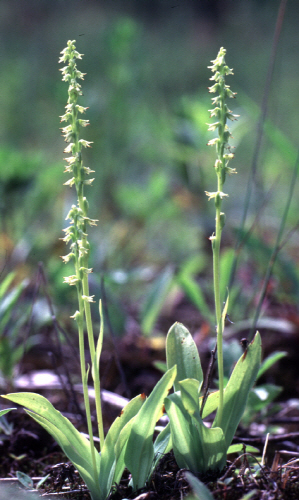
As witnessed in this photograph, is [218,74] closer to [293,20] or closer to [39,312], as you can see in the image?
[39,312]

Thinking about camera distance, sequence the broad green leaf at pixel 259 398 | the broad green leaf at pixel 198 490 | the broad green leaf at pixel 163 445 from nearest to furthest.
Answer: the broad green leaf at pixel 198 490, the broad green leaf at pixel 163 445, the broad green leaf at pixel 259 398

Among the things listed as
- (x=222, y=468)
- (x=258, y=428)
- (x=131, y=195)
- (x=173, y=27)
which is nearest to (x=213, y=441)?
(x=222, y=468)

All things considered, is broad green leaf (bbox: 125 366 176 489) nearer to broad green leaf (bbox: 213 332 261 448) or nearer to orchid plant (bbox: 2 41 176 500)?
orchid plant (bbox: 2 41 176 500)

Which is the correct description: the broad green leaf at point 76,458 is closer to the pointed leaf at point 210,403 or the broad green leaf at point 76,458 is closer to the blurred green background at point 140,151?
the pointed leaf at point 210,403

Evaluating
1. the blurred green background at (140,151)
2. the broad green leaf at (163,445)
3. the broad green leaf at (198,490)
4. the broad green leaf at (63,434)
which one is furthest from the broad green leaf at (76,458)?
the blurred green background at (140,151)

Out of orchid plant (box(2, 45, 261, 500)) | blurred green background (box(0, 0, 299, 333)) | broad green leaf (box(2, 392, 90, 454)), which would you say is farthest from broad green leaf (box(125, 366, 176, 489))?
blurred green background (box(0, 0, 299, 333))
